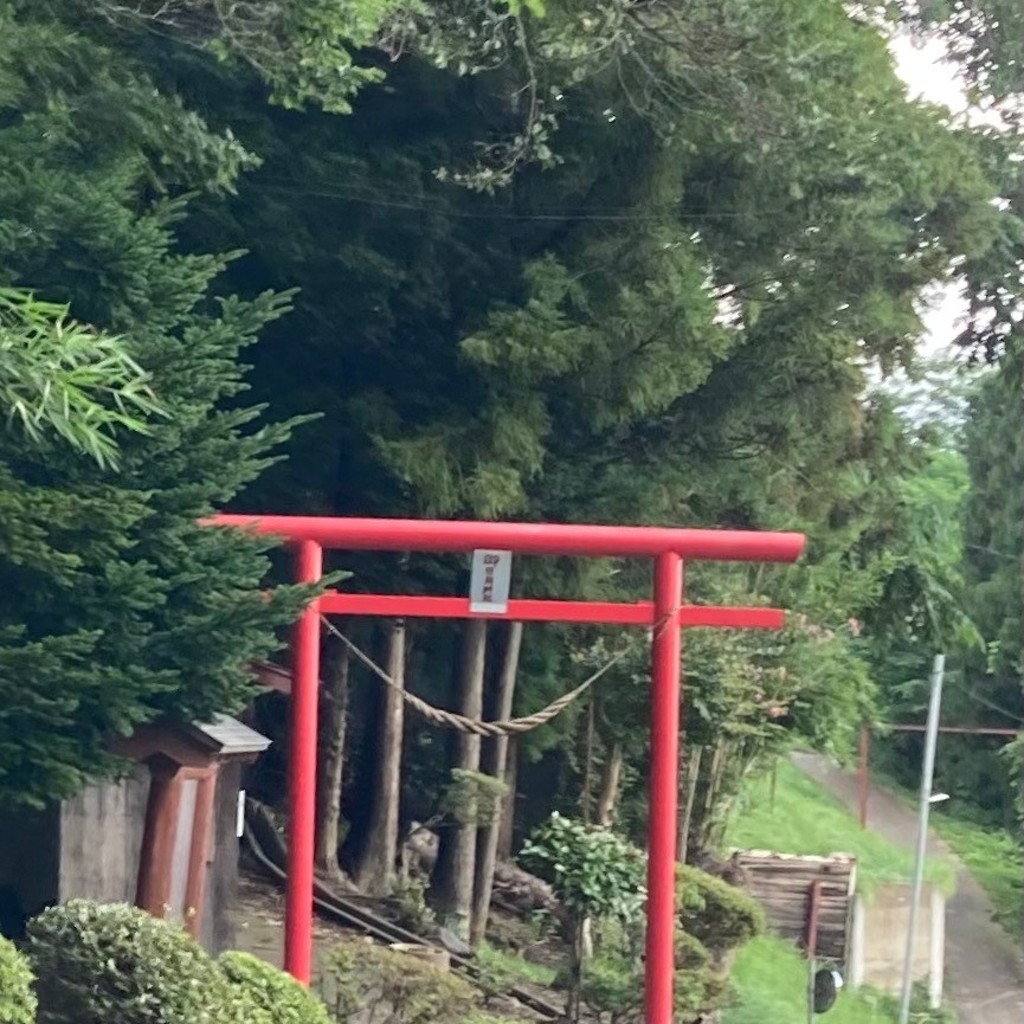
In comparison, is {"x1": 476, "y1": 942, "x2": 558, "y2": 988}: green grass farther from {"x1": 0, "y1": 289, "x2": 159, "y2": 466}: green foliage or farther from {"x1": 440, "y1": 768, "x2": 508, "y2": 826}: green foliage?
{"x1": 0, "y1": 289, "x2": 159, "y2": 466}: green foliage

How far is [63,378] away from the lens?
7.34 metres

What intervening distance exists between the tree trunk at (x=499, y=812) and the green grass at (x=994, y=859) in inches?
580

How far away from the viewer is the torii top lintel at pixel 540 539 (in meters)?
9.59

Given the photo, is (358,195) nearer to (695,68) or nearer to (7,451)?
(695,68)

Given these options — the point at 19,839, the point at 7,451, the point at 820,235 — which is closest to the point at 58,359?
the point at 7,451

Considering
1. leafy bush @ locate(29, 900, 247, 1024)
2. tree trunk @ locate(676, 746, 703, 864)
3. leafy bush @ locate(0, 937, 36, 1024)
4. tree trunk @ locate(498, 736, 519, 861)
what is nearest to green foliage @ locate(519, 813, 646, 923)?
leafy bush @ locate(29, 900, 247, 1024)

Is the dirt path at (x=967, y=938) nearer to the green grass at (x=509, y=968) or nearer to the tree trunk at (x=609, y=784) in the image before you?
the tree trunk at (x=609, y=784)

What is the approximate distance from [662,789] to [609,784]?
23.6 ft

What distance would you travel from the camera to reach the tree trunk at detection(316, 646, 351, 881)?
1411 cm

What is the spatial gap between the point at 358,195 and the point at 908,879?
15.4m

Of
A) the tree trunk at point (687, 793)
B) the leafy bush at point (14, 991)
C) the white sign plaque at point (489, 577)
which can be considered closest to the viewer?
the leafy bush at point (14, 991)

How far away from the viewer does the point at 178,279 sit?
8.72 m

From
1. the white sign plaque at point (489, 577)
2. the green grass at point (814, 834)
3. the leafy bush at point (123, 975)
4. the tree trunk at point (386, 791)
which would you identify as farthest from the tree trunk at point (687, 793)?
the leafy bush at point (123, 975)

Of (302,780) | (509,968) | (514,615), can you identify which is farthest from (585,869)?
(509,968)
